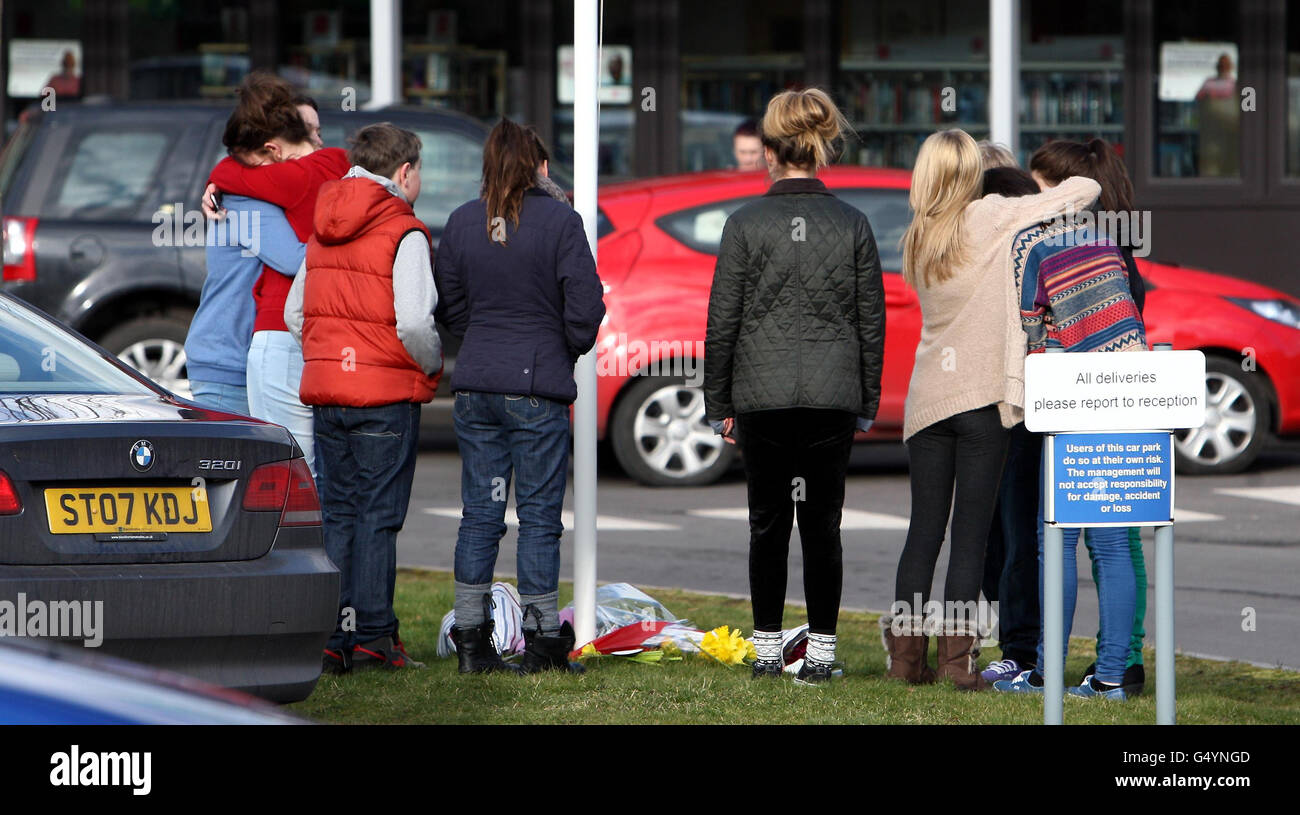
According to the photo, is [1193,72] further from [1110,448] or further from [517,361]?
[1110,448]

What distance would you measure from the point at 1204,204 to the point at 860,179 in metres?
7.18

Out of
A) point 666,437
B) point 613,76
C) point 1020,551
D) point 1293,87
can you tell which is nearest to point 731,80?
point 613,76

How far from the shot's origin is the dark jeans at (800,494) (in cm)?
575

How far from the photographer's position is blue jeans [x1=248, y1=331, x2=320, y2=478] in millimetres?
6180

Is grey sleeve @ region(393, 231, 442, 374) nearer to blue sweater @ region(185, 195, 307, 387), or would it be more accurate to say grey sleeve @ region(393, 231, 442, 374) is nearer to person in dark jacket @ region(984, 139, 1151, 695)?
blue sweater @ region(185, 195, 307, 387)

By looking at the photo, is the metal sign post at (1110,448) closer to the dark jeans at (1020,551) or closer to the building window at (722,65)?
the dark jeans at (1020,551)

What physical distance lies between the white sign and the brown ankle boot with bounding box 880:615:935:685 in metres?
1.57

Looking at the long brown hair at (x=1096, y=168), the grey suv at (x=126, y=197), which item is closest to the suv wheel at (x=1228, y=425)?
the grey suv at (x=126, y=197)

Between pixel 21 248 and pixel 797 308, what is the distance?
6.86 metres

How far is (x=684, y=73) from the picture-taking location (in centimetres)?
1798

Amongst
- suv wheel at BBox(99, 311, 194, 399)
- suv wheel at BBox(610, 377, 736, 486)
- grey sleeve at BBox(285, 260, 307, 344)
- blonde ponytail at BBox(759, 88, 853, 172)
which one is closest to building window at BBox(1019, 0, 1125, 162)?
suv wheel at BBox(610, 377, 736, 486)
